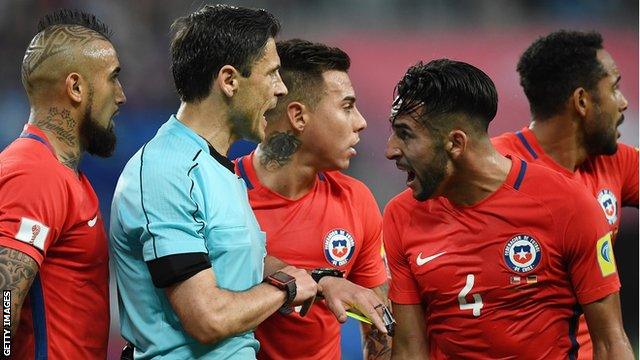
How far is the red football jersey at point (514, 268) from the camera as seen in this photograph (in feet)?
10.0

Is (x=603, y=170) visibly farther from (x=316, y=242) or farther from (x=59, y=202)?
(x=59, y=202)

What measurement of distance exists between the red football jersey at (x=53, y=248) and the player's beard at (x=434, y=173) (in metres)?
1.12

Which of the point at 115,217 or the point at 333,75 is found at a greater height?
the point at 333,75

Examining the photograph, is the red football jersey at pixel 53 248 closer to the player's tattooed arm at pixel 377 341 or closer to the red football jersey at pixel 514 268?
the red football jersey at pixel 514 268

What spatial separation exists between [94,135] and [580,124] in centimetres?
242

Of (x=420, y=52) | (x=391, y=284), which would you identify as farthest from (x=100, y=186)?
(x=391, y=284)

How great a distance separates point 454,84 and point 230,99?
907mm

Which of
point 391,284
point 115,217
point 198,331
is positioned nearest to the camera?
point 198,331

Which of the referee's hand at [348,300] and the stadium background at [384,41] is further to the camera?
the stadium background at [384,41]

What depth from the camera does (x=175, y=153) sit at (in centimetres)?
255

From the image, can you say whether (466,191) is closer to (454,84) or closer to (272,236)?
(454,84)

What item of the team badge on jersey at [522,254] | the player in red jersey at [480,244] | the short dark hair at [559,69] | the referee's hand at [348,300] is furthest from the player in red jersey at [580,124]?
the referee's hand at [348,300]

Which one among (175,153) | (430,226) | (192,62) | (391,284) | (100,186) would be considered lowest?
(100,186)

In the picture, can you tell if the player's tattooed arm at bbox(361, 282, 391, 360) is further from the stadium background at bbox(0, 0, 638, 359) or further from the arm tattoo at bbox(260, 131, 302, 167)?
the stadium background at bbox(0, 0, 638, 359)
